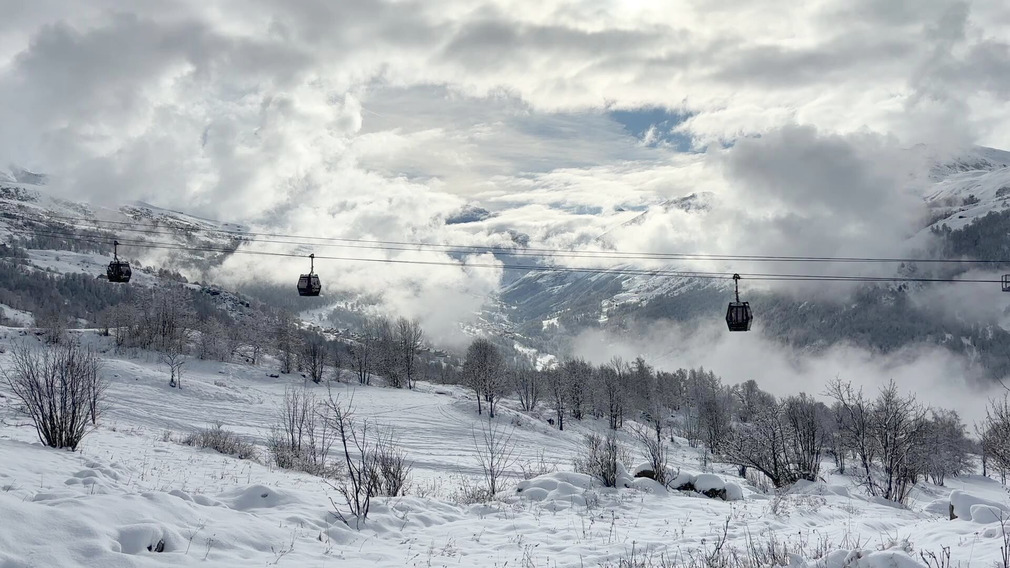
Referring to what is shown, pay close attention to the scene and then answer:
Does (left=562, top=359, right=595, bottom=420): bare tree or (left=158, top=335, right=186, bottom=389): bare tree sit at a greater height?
(left=158, top=335, right=186, bottom=389): bare tree

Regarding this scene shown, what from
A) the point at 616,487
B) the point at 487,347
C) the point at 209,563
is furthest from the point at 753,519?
the point at 487,347

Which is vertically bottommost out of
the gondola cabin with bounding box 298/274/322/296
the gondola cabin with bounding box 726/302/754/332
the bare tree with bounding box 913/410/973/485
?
the bare tree with bounding box 913/410/973/485

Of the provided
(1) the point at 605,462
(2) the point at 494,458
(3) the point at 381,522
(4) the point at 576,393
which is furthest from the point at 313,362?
(3) the point at 381,522

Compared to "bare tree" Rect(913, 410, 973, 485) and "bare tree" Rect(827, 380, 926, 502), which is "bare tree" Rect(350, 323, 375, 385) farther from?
"bare tree" Rect(913, 410, 973, 485)

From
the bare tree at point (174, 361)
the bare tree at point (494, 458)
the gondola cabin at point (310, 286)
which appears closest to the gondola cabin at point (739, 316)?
the bare tree at point (494, 458)

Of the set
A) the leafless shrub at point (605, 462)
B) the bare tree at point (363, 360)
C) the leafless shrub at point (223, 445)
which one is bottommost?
the bare tree at point (363, 360)

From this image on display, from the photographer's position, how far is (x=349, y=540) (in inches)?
415

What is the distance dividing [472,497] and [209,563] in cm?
959

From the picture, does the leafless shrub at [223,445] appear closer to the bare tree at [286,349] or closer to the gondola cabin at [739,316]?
the gondola cabin at [739,316]

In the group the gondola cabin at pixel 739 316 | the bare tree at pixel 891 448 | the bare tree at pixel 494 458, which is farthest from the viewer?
the bare tree at pixel 891 448

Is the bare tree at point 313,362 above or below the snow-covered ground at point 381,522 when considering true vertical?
below

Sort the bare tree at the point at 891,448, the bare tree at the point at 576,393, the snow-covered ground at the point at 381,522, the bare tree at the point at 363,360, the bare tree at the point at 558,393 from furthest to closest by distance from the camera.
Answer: the bare tree at the point at 363,360
the bare tree at the point at 576,393
the bare tree at the point at 558,393
the bare tree at the point at 891,448
the snow-covered ground at the point at 381,522

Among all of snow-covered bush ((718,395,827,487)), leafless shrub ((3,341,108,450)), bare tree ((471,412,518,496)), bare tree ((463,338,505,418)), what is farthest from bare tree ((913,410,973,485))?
leafless shrub ((3,341,108,450))

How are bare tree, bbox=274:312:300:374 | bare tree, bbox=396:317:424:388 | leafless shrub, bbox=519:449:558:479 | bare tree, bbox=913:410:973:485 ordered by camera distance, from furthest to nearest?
bare tree, bbox=396:317:424:388, bare tree, bbox=274:312:300:374, bare tree, bbox=913:410:973:485, leafless shrub, bbox=519:449:558:479
